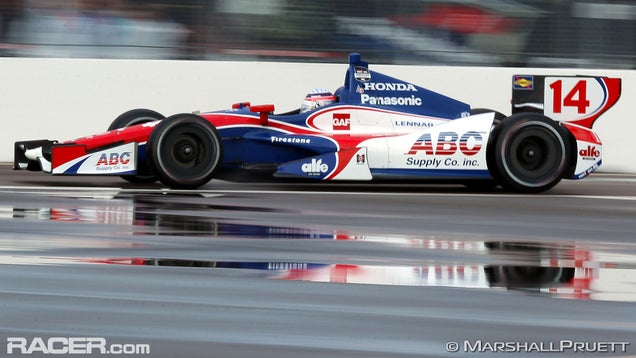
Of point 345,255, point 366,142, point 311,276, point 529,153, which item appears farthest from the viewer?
point 529,153

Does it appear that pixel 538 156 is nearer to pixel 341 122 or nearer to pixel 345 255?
pixel 341 122

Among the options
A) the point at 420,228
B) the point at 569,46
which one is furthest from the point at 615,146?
the point at 420,228

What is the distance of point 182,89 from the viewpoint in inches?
543

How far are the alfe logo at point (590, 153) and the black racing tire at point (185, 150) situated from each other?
136 inches

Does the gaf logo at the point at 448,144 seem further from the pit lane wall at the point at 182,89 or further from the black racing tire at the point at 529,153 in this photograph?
the pit lane wall at the point at 182,89

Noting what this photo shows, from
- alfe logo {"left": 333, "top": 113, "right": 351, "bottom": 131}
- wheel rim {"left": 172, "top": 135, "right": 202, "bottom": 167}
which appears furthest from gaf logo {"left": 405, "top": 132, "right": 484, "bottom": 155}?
wheel rim {"left": 172, "top": 135, "right": 202, "bottom": 167}

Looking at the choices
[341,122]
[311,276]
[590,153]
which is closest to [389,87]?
[341,122]

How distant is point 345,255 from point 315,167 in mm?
3660

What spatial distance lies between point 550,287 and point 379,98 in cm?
531

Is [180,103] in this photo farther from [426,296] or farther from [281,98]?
[426,296]

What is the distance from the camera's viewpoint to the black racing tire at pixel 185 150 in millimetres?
10344

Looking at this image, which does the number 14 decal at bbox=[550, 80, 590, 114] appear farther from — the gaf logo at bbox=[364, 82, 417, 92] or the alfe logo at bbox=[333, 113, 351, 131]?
the alfe logo at bbox=[333, 113, 351, 131]

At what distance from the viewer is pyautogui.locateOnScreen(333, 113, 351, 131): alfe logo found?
35.9 feet

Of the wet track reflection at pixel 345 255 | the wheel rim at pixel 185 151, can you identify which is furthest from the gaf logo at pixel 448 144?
the wet track reflection at pixel 345 255
